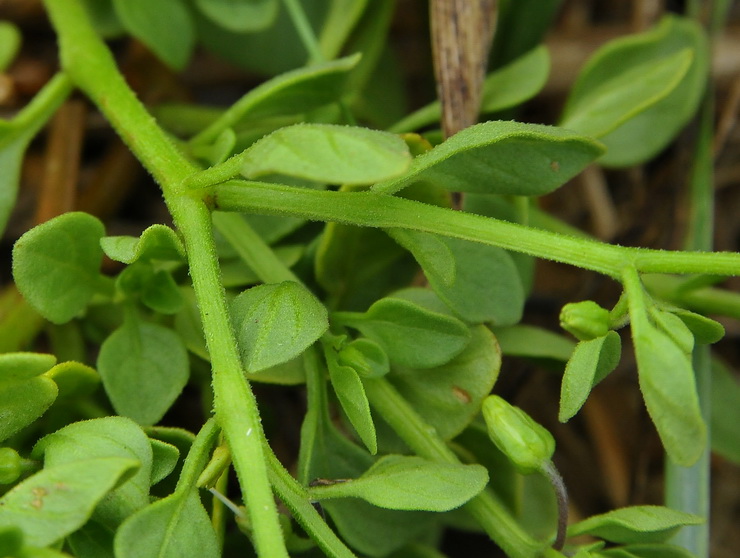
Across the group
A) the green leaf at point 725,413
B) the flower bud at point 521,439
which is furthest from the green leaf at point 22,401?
the green leaf at point 725,413

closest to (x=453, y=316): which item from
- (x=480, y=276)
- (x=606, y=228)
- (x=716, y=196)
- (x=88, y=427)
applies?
(x=480, y=276)

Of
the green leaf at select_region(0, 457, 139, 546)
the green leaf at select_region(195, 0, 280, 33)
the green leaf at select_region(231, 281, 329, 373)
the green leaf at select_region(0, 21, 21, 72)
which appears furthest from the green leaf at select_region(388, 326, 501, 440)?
the green leaf at select_region(0, 21, 21, 72)

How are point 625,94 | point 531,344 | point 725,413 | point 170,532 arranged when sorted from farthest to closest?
point 725,413, point 625,94, point 531,344, point 170,532

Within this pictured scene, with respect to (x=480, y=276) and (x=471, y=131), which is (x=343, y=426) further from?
(x=471, y=131)

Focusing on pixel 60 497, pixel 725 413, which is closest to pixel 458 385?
pixel 60 497

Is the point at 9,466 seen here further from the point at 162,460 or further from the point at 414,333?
the point at 414,333

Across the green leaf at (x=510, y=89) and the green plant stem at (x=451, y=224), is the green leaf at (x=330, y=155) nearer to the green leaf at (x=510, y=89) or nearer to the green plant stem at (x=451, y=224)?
the green plant stem at (x=451, y=224)
